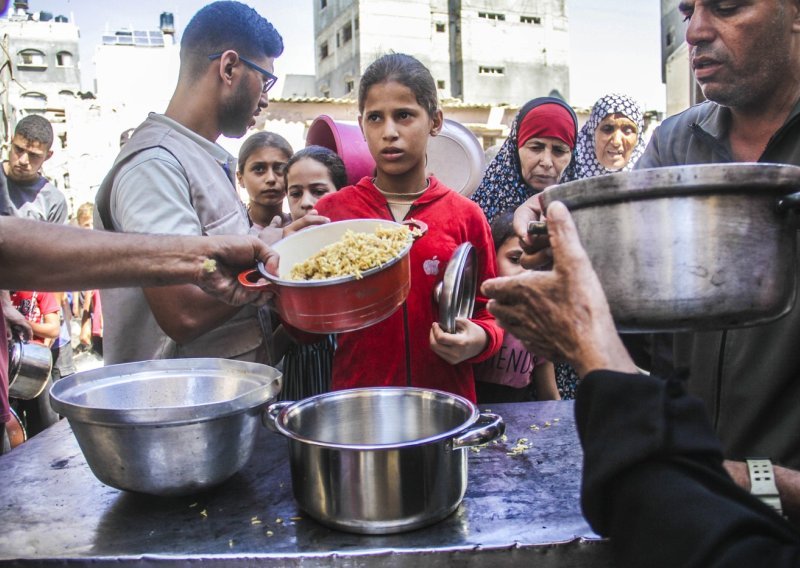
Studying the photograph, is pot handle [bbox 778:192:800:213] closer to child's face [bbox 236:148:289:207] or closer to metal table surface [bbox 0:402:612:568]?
metal table surface [bbox 0:402:612:568]

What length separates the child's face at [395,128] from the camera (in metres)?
2.42

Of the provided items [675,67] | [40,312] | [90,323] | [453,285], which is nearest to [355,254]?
[453,285]

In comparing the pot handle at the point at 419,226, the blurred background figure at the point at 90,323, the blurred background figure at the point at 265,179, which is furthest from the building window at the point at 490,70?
the pot handle at the point at 419,226

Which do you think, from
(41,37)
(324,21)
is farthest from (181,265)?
(41,37)

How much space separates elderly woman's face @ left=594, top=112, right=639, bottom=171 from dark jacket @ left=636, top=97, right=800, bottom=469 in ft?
8.04

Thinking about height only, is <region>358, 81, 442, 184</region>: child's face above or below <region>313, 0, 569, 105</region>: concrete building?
below

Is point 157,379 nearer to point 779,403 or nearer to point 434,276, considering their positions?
point 434,276

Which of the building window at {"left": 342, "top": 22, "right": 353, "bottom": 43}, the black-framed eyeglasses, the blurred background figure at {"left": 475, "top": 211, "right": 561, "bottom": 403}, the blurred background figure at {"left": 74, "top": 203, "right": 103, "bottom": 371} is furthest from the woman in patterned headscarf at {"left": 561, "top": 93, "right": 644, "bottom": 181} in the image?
the building window at {"left": 342, "top": 22, "right": 353, "bottom": 43}

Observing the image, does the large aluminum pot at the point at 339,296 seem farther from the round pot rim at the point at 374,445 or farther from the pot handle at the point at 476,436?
the pot handle at the point at 476,436

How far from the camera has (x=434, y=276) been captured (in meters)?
2.32

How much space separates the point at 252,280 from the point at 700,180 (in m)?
1.17

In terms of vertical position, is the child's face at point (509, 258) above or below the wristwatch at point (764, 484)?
above

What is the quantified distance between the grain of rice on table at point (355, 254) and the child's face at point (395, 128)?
751mm

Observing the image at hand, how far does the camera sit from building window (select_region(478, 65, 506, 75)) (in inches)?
1139
